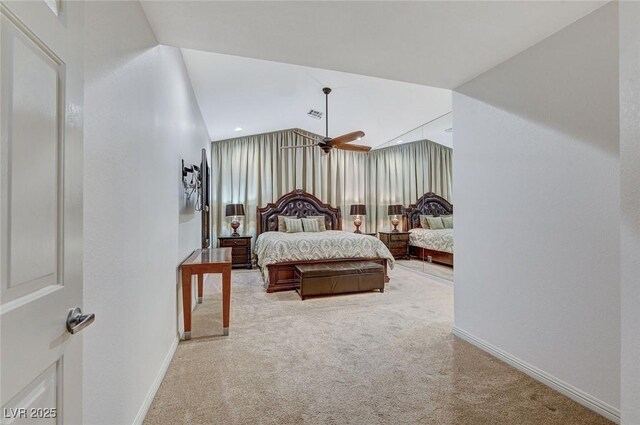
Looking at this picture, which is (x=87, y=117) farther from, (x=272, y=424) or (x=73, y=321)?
(x=272, y=424)

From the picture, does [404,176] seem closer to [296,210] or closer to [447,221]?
[447,221]

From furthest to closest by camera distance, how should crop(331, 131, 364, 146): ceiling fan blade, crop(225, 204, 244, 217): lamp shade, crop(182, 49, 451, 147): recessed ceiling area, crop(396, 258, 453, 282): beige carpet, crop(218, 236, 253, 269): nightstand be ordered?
crop(225, 204, 244, 217): lamp shade < crop(218, 236, 253, 269): nightstand < crop(396, 258, 453, 282): beige carpet < crop(331, 131, 364, 146): ceiling fan blade < crop(182, 49, 451, 147): recessed ceiling area

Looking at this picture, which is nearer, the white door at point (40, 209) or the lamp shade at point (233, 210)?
the white door at point (40, 209)

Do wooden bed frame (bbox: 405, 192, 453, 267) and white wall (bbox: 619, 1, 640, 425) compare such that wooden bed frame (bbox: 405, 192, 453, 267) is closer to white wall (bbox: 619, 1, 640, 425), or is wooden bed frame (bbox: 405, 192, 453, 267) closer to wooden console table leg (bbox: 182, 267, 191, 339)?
white wall (bbox: 619, 1, 640, 425)

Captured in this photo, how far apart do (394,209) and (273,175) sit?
289cm

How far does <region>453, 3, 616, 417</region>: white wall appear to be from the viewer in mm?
1723

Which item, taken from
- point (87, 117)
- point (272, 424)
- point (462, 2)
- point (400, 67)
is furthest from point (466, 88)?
point (272, 424)

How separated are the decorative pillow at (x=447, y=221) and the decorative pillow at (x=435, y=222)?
7 cm

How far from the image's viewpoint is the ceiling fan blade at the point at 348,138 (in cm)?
425

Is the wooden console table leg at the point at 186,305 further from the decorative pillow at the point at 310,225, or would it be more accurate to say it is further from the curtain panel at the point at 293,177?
the curtain panel at the point at 293,177

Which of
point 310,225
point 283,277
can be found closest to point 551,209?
point 283,277

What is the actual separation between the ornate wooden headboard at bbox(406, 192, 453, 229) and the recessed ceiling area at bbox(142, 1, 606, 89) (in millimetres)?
2308

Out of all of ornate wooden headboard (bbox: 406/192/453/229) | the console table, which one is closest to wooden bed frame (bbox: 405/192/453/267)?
ornate wooden headboard (bbox: 406/192/453/229)

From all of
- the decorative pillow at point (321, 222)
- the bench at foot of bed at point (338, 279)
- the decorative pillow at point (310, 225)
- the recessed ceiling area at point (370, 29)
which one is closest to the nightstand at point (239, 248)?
the decorative pillow at point (310, 225)
